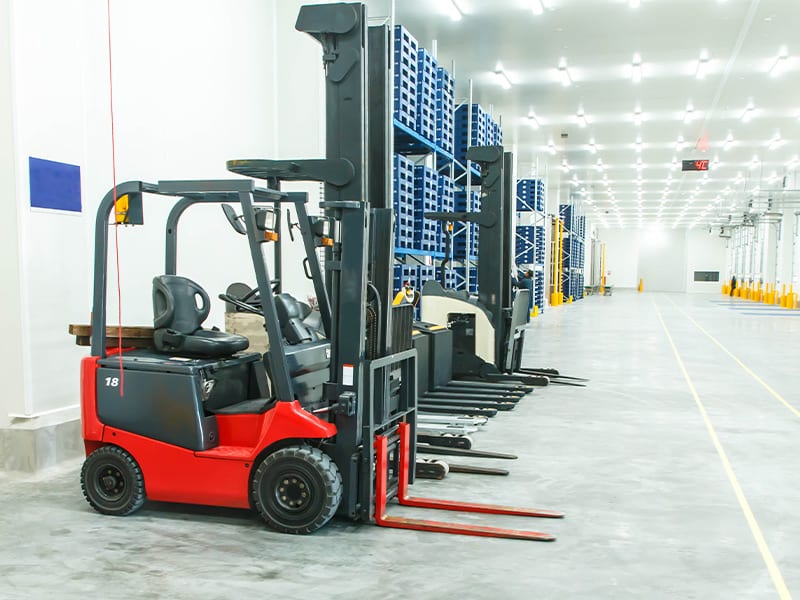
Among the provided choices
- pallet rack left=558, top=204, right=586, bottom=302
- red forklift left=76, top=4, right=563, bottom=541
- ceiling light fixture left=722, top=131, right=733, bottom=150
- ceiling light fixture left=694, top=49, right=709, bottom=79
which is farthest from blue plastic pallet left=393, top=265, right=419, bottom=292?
pallet rack left=558, top=204, right=586, bottom=302

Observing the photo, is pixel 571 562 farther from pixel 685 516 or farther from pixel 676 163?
pixel 676 163

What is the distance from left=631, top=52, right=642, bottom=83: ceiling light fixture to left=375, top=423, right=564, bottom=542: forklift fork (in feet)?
38.9

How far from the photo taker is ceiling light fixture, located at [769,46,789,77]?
45.6 feet

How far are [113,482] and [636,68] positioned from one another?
13.7 m

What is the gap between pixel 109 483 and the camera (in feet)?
14.6

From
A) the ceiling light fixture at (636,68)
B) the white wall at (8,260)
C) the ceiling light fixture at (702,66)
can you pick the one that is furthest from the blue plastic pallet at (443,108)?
the white wall at (8,260)

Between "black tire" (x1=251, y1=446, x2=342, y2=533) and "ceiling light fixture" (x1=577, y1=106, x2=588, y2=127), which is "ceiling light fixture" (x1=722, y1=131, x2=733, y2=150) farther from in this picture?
"black tire" (x1=251, y1=446, x2=342, y2=533)

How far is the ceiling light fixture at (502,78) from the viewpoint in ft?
50.0

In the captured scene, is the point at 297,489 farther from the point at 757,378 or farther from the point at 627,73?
the point at 627,73

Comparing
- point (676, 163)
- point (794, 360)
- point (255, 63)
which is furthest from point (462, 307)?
point (676, 163)

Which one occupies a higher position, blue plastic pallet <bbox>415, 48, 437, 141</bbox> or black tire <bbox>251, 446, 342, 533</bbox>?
blue plastic pallet <bbox>415, 48, 437, 141</bbox>

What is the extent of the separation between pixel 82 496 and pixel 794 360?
11.4 m

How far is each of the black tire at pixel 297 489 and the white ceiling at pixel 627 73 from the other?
909cm

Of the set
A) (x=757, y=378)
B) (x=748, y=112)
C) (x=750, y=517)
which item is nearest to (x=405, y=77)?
(x=757, y=378)
